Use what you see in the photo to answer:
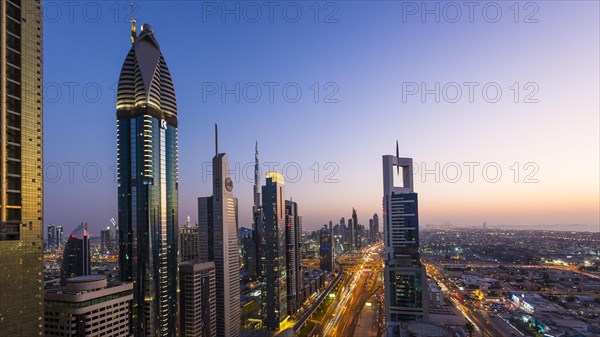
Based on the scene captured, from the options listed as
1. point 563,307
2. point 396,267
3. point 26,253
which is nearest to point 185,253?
point 396,267

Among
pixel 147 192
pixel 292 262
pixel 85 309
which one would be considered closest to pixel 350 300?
pixel 292 262

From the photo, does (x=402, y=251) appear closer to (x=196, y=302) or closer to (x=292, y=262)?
(x=292, y=262)

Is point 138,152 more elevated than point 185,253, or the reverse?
point 138,152

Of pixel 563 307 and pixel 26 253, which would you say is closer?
pixel 26 253

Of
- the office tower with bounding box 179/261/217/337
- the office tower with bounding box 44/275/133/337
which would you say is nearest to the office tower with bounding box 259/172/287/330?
the office tower with bounding box 179/261/217/337

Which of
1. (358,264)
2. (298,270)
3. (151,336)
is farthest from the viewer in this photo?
(358,264)

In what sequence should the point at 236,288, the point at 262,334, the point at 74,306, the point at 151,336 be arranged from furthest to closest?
the point at 236,288
the point at 262,334
the point at 151,336
the point at 74,306

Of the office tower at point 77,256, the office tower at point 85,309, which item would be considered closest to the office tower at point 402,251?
the office tower at point 85,309

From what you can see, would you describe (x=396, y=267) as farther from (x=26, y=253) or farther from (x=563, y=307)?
(x=26, y=253)
